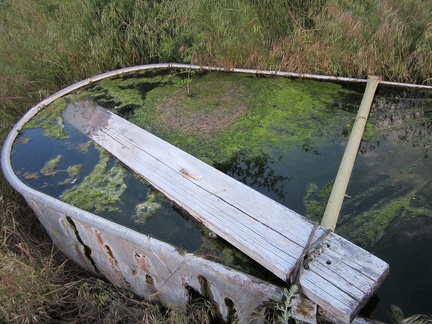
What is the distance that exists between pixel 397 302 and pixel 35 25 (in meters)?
3.80

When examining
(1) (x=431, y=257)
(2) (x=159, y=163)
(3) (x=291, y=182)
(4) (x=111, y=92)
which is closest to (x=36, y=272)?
(2) (x=159, y=163)

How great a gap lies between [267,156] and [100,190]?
42.1 inches

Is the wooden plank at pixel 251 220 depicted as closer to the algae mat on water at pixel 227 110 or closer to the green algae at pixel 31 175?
the algae mat on water at pixel 227 110

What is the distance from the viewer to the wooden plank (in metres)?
1.36

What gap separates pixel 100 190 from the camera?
2273 millimetres

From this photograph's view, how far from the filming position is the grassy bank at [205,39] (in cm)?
305

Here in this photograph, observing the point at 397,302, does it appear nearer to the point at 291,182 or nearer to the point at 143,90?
the point at 291,182

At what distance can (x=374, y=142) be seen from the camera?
251 cm

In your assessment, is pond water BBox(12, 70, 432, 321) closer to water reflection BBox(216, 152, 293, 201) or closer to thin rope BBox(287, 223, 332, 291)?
water reflection BBox(216, 152, 293, 201)

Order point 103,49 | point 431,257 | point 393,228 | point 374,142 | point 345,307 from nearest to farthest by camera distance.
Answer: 1. point 345,307
2. point 431,257
3. point 393,228
4. point 374,142
5. point 103,49

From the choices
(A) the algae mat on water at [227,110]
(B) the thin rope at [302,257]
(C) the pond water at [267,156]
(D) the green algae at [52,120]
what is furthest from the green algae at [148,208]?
(D) the green algae at [52,120]

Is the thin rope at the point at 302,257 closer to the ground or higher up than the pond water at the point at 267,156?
higher up

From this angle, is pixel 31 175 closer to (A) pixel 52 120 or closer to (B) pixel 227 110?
(A) pixel 52 120

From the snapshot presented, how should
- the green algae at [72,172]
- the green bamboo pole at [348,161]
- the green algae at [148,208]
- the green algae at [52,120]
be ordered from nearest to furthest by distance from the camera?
the green bamboo pole at [348,161], the green algae at [148,208], the green algae at [72,172], the green algae at [52,120]
